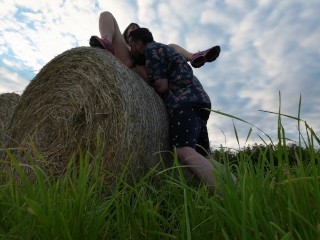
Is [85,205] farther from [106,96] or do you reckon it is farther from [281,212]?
[106,96]

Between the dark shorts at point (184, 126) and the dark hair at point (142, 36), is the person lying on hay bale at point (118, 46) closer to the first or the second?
the dark hair at point (142, 36)

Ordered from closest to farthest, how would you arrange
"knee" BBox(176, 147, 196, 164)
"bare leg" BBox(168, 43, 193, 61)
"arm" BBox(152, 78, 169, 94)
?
"knee" BBox(176, 147, 196, 164)
"arm" BBox(152, 78, 169, 94)
"bare leg" BBox(168, 43, 193, 61)

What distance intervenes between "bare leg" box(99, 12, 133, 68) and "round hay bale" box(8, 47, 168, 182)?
0.53 meters

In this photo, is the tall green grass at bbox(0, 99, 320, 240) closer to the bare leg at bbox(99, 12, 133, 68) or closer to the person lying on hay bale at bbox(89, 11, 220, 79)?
the person lying on hay bale at bbox(89, 11, 220, 79)

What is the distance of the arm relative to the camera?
3838 millimetres

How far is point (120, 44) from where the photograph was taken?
4.46 metres

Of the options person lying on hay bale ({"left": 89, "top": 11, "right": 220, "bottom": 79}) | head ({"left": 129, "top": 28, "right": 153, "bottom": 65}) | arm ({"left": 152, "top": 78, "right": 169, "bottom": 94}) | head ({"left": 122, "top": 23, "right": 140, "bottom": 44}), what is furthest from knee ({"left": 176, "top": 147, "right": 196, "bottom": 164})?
head ({"left": 122, "top": 23, "right": 140, "bottom": 44})

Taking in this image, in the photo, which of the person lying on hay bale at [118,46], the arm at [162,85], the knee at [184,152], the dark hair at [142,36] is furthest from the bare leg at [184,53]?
the knee at [184,152]

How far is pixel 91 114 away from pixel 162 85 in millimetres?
755

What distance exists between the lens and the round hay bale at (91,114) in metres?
3.24

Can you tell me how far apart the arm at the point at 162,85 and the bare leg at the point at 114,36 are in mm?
633

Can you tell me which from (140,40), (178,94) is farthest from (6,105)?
(178,94)

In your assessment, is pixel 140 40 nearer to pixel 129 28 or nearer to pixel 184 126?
pixel 129 28

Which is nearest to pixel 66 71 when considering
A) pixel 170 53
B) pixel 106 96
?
pixel 106 96
